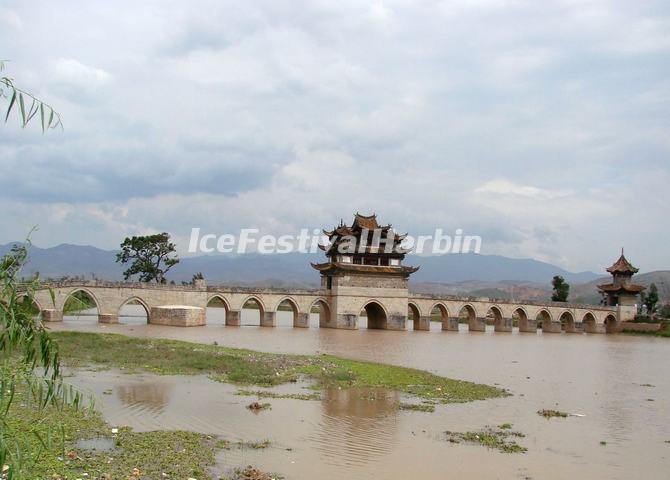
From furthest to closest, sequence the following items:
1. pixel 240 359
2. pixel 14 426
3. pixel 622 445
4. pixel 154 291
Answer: pixel 154 291, pixel 240 359, pixel 622 445, pixel 14 426

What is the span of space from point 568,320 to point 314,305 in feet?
96.5

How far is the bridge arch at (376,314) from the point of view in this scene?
5456 cm

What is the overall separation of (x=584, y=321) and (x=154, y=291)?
1890 inches

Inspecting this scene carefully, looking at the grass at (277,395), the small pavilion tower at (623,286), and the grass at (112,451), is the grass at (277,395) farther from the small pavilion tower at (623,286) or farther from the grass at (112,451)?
the small pavilion tower at (623,286)

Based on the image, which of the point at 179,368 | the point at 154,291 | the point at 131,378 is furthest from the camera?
the point at 154,291

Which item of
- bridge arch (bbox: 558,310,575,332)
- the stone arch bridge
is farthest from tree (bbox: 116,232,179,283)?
bridge arch (bbox: 558,310,575,332)

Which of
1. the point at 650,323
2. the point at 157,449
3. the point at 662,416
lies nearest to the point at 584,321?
the point at 650,323

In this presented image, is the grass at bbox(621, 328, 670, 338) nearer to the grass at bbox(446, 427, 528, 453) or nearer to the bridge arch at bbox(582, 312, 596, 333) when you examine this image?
the bridge arch at bbox(582, 312, 596, 333)

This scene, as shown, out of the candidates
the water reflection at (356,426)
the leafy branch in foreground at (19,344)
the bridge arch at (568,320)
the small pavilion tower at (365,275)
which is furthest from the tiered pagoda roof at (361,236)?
the leafy branch in foreground at (19,344)

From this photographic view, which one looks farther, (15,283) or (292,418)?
(292,418)

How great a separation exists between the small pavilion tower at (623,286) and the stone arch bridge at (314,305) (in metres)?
1.12

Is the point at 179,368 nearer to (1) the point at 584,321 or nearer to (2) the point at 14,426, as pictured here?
(2) the point at 14,426

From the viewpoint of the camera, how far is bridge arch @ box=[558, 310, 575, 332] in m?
68.5

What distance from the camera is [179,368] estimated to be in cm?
2055
